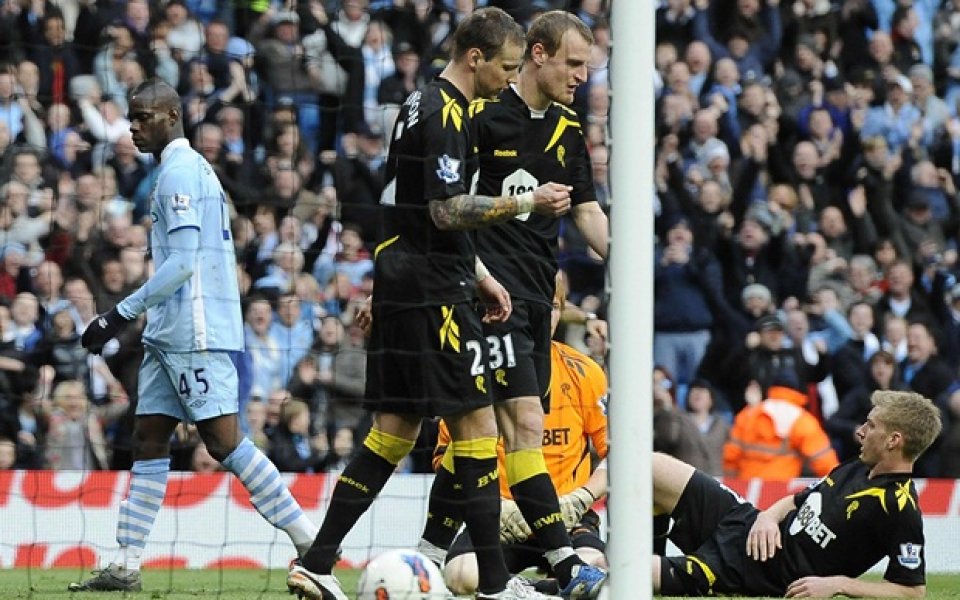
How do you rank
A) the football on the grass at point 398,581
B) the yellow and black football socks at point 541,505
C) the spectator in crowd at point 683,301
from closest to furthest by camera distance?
the football on the grass at point 398,581
the yellow and black football socks at point 541,505
the spectator in crowd at point 683,301

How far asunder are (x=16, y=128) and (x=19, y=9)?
30.7 inches

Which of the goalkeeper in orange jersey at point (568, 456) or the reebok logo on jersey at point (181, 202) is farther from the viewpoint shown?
the goalkeeper in orange jersey at point (568, 456)

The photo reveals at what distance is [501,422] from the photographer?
650 cm

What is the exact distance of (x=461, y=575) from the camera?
23.8 feet

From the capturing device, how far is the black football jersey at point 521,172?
22.1 feet

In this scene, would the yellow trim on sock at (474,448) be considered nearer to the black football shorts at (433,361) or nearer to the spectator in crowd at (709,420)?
the black football shorts at (433,361)

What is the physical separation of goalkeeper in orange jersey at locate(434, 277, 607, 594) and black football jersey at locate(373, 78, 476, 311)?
4.44 feet

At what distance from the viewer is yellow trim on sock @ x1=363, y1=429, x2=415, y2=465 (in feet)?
19.9

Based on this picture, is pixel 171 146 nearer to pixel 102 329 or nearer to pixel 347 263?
pixel 102 329

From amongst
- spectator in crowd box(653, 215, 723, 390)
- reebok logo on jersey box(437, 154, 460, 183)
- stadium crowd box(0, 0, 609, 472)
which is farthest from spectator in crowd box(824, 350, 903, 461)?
reebok logo on jersey box(437, 154, 460, 183)

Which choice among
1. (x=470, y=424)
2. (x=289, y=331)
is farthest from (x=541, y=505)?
(x=289, y=331)

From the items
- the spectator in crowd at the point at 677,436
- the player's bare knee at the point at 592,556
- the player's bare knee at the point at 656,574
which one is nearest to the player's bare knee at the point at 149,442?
the player's bare knee at the point at 592,556

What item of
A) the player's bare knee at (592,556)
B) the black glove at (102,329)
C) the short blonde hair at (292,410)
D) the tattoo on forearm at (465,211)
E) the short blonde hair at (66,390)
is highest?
the tattoo on forearm at (465,211)

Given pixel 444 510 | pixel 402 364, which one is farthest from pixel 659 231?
pixel 402 364
